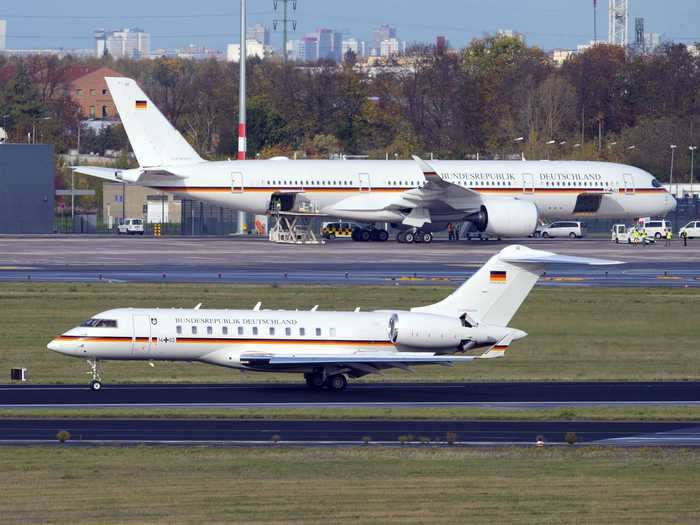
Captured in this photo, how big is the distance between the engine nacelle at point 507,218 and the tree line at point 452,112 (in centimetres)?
5651

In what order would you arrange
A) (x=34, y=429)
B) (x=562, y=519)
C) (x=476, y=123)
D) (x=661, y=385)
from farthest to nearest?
(x=476, y=123) → (x=661, y=385) → (x=34, y=429) → (x=562, y=519)

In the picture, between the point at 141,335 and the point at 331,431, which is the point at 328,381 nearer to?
the point at 141,335

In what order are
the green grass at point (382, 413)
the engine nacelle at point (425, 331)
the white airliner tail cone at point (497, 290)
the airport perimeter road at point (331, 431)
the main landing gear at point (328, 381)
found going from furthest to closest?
1. the white airliner tail cone at point (497, 290)
2. the engine nacelle at point (425, 331)
3. the main landing gear at point (328, 381)
4. the green grass at point (382, 413)
5. the airport perimeter road at point (331, 431)

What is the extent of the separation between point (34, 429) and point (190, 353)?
7090mm

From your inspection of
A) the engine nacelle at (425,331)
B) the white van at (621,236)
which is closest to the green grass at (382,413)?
the engine nacelle at (425,331)

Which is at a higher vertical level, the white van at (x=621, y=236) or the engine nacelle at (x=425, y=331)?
the white van at (x=621, y=236)

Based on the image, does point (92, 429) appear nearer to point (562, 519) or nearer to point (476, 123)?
point (562, 519)

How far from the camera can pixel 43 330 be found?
4753 centimetres

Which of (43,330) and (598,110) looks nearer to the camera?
(43,330)

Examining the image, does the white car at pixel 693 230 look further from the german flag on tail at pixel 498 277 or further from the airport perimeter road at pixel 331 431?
the airport perimeter road at pixel 331 431

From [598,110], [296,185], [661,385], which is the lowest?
[661,385]

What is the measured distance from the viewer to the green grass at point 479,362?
134 ft

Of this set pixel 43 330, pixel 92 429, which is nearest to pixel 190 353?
pixel 92 429

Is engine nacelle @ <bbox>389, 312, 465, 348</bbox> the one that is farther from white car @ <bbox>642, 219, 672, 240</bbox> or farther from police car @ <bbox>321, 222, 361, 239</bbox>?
white car @ <bbox>642, 219, 672, 240</bbox>
